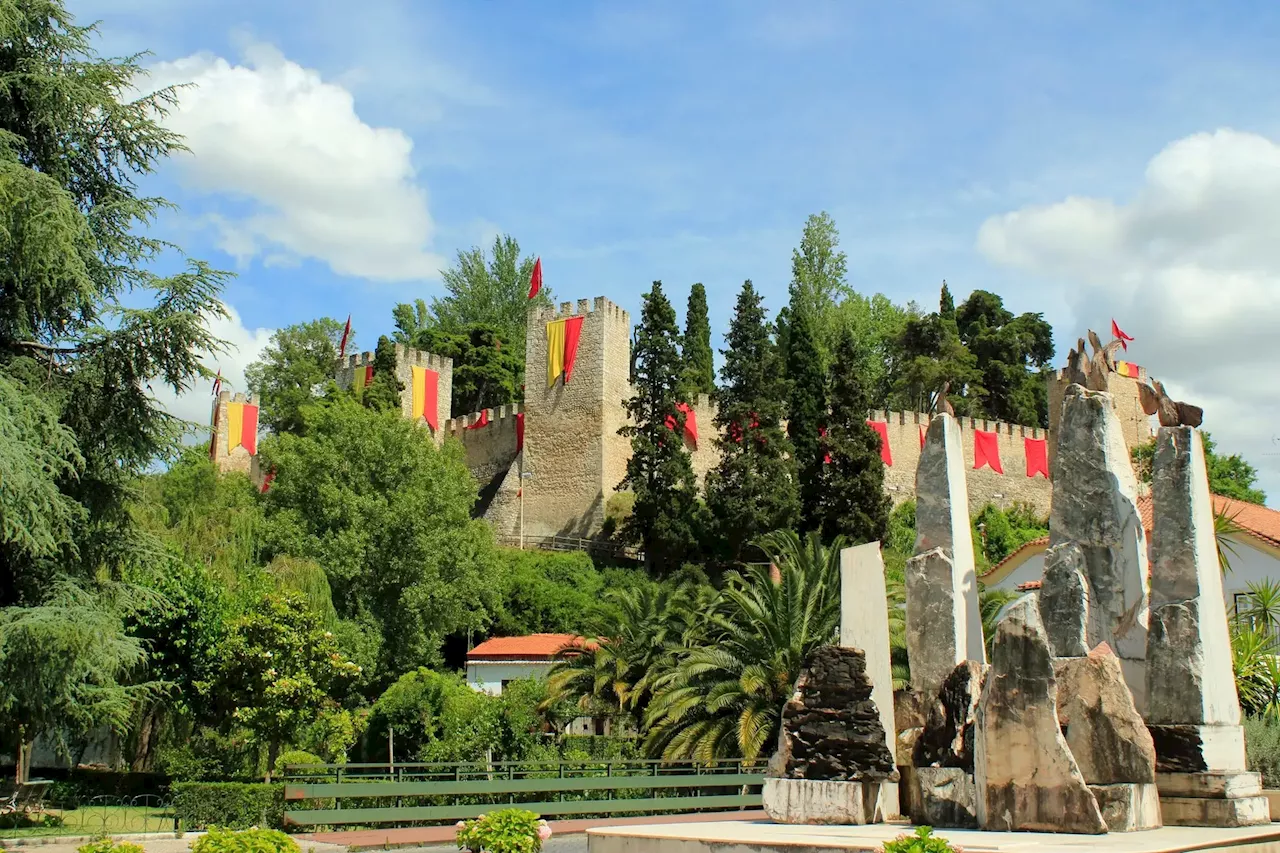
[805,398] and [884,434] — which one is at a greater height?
[884,434]

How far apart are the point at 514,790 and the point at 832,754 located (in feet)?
23.6

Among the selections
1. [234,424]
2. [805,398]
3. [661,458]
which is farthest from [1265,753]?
[234,424]

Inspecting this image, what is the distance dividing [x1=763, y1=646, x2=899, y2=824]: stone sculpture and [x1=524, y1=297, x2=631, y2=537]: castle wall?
3556 cm

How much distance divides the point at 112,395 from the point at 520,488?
109 ft

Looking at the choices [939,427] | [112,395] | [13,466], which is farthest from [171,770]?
[939,427]

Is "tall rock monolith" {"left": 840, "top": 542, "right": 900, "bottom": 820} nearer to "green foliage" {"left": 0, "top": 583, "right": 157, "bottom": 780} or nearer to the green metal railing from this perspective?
the green metal railing

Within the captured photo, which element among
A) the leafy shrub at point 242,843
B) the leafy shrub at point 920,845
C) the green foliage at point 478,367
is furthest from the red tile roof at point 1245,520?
the green foliage at point 478,367

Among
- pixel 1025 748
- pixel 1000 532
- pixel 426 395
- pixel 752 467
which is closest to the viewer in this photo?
pixel 1025 748

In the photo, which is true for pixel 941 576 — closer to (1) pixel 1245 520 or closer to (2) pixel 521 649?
(1) pixel 1245 520

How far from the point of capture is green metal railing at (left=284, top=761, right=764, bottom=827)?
15445 mm

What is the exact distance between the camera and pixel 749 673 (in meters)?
20.6

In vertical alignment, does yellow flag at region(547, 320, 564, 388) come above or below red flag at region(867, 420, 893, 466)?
above

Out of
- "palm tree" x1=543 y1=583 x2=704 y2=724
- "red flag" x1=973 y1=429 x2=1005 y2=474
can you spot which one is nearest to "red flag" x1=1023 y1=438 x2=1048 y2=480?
"red flag" x1=973 y1=429 x2=1005 y2=474

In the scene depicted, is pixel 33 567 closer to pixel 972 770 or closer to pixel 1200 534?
pixel 972 770
